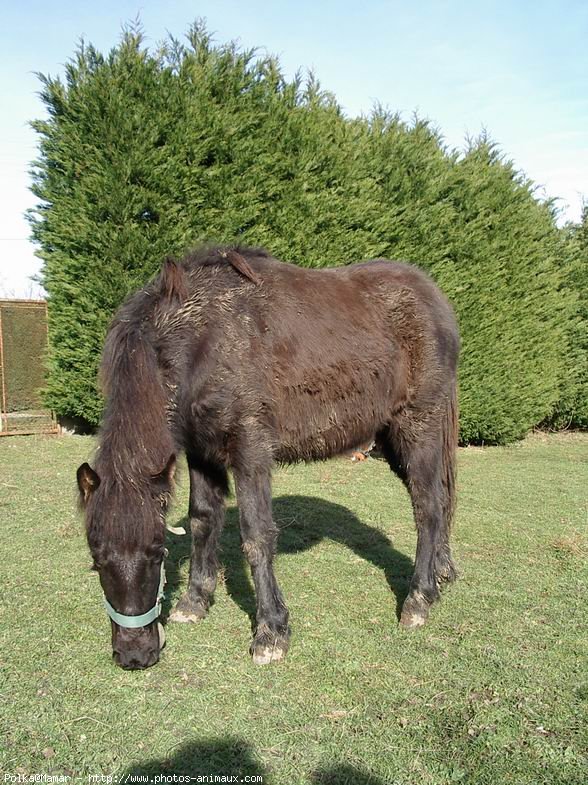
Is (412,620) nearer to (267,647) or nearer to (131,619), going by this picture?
(267,647)

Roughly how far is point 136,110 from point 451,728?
28.3ft

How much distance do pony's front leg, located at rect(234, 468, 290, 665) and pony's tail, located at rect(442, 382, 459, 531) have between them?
1572mm

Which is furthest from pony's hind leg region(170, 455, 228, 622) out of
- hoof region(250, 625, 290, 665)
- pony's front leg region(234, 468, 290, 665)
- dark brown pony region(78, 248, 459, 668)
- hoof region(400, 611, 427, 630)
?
hoof region(400, 611, 427, 630)

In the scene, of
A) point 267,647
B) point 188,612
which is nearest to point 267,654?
point 267,647

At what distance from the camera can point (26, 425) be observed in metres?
10.0

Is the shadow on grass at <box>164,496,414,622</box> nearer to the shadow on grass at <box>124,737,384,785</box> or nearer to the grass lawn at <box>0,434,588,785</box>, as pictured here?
the grass lawn at <box>0,434,588,785</box>

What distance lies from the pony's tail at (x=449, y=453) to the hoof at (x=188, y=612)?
6.26ft

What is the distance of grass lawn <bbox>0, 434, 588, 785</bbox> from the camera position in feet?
8.13

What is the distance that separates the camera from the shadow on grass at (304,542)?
4.49 meters

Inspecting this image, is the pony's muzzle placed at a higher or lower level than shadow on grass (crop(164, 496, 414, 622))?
higher

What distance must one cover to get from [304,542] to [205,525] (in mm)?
1729

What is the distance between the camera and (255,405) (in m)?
3.45

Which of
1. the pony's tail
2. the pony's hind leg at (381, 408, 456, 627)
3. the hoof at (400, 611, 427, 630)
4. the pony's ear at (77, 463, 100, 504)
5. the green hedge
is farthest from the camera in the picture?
the green hedge

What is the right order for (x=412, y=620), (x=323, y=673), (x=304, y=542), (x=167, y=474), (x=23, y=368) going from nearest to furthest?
(x=167, y=474) < (x=323, y=673) < (x=412, y=620) < (x=304, y=542) < (x=23, y=368)
